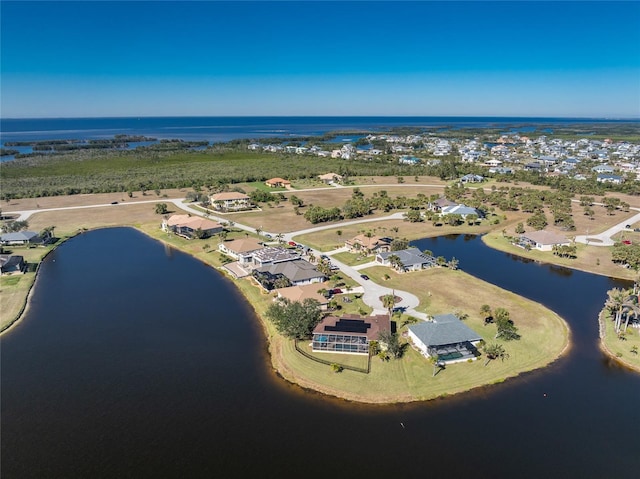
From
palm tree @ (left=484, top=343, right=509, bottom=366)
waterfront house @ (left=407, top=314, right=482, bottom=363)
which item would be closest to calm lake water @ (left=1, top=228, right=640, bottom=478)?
palm tree @ (left=484, top=343, right=509, bottom=366)

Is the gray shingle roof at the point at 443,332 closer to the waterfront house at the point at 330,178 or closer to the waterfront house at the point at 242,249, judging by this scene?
the waterfront house at the point at 242,249

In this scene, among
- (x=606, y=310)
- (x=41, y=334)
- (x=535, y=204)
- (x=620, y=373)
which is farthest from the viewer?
(x=535, y=204)

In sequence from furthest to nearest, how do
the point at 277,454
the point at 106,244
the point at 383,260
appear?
1. the point at 106,244
2. the point at 383,260
3. the point at 277,454

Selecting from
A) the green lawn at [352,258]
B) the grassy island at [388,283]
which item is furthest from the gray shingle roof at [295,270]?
the green lawn at [352,258]

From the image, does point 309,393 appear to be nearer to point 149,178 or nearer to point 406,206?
point 406,206

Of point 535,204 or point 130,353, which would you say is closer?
point 130,353

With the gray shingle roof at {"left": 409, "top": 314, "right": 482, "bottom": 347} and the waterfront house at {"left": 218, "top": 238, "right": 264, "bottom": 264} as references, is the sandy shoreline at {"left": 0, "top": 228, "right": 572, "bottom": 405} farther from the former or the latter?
the waterfront house at {"left": 218, "top": 238, "right": 264, "bottom": 264}

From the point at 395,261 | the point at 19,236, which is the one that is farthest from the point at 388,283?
the point at 19,236

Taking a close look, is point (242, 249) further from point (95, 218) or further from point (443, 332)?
point (95, 218)

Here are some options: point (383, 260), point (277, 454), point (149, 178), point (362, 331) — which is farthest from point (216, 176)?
point (277, 454)
